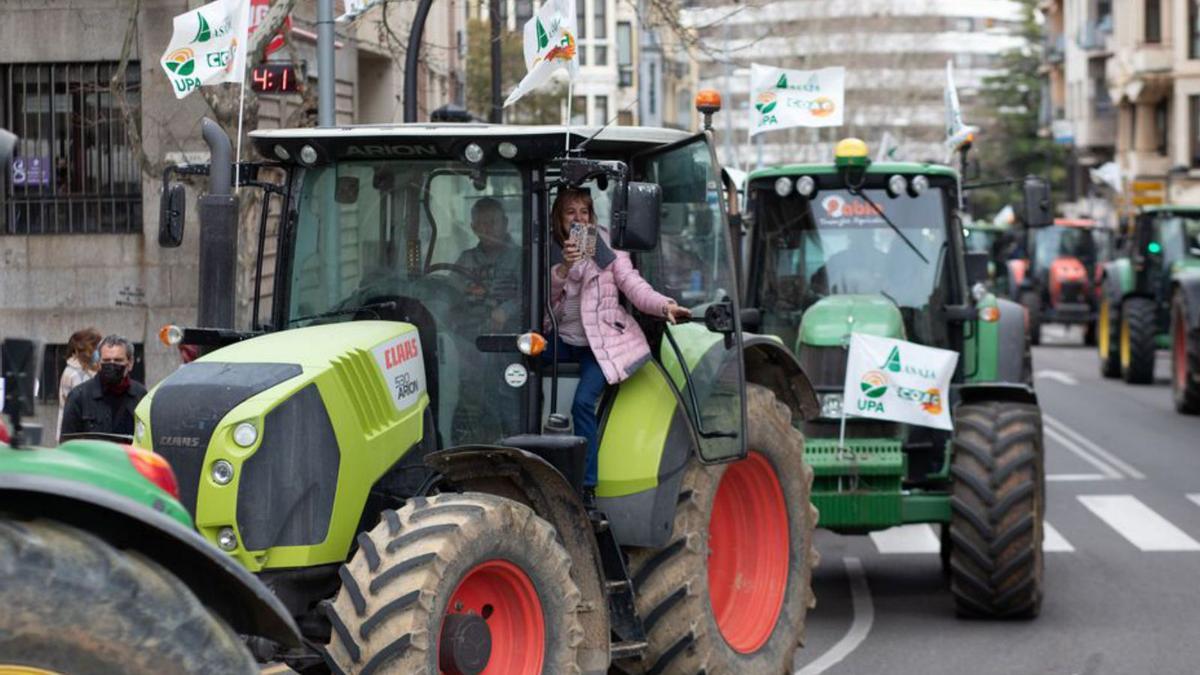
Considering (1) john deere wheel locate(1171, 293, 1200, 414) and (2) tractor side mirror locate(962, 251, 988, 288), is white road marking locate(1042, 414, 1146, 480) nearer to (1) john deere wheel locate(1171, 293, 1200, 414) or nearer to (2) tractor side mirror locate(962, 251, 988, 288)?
(1) john deere wheel locate(1171, 293, 1200, 414)

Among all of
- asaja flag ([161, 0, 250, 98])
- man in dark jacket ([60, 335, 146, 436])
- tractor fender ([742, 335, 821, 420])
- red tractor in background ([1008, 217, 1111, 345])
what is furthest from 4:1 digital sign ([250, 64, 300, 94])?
red tractor in background ([1008, 217, 1111, 345])

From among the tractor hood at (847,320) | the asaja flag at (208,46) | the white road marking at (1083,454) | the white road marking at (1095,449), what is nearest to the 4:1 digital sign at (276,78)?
the asaja flag at (208,46)

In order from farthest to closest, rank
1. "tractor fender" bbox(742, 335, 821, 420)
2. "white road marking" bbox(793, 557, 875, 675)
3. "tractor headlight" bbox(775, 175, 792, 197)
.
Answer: "tractor headlight" bbox(775, 175, 792, 197)
"white road marking" bbox(793, 557, 875, 675)
"tractor fender" bbox(742, 335, 821, 420)

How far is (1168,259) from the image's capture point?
2945 centimetres

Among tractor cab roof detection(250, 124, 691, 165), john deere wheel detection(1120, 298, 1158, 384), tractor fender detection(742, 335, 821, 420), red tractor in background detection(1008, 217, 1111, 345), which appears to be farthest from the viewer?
red tractor in background detection(1008, 217, 1111, 345)

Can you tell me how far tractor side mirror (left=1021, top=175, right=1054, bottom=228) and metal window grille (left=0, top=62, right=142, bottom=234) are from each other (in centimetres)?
996

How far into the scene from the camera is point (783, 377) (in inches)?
407

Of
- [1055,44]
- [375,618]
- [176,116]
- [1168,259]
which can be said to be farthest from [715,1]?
[1055,44]

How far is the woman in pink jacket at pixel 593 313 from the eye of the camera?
827 cm

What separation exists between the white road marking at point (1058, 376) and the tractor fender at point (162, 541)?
1078 inches

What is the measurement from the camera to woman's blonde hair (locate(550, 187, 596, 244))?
26.7 ft

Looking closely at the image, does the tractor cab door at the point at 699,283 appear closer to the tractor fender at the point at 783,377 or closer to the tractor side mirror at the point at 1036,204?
the tractor fender at the point at 783,377

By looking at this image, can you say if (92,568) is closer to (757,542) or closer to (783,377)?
(757,542)

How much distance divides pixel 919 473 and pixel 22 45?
11.6 m
